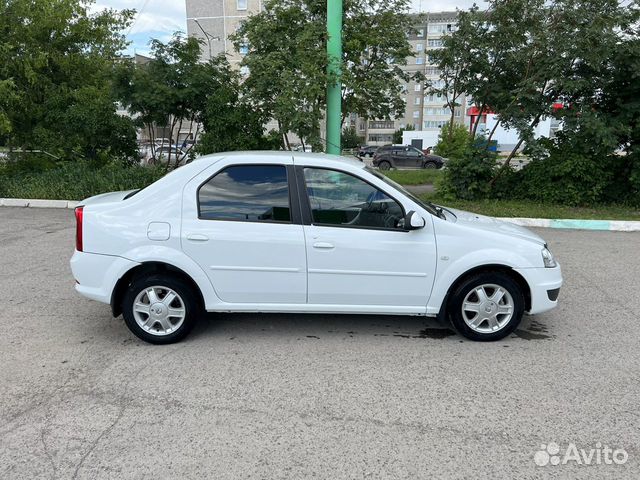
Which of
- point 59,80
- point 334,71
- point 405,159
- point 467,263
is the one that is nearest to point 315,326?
point 467,263

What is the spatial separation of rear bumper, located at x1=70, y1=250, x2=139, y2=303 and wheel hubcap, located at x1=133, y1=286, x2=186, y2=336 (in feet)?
0.80

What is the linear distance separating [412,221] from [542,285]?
1.30 m

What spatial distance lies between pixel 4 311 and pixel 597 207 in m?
11.4

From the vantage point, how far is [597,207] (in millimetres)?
11180

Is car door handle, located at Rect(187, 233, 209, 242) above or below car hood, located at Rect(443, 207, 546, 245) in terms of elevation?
below

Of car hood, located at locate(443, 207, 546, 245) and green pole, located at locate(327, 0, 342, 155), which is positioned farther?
green pole, located at locate(327, 0, 342, 155)

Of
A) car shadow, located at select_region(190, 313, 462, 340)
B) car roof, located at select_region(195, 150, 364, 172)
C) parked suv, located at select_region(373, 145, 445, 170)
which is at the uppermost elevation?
parked suv, located at select_region(373, 145, 445, 170)

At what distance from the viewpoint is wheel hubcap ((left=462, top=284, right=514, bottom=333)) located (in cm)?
425

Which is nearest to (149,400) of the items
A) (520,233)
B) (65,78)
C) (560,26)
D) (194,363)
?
(194,363)

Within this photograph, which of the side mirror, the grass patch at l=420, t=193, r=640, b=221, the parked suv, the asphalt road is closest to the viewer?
the asphalt road

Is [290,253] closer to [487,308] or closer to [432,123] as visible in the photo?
[487,308]

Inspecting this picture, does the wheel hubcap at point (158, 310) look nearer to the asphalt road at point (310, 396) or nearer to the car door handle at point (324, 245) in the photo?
the asphalt road at point (310, 396)

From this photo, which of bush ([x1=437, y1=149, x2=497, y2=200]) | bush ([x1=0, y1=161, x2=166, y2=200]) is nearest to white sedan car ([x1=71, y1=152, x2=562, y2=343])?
bush ([x1=437, y1=149, x2=497, y2=200])

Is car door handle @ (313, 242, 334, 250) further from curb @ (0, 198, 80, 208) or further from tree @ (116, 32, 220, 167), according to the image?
curb @ (0, 198, 80, 208)
